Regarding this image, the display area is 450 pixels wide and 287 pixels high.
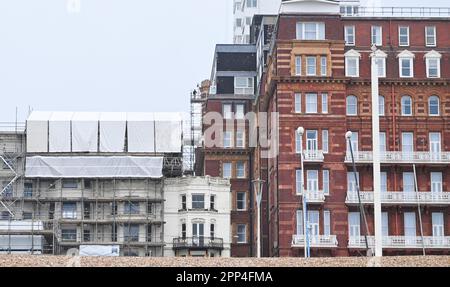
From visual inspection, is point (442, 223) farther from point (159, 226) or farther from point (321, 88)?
point (159, 226)

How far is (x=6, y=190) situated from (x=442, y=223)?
4241cm

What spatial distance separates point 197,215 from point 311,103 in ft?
67.1

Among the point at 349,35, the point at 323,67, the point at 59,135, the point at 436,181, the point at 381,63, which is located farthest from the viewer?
the point at 59,135

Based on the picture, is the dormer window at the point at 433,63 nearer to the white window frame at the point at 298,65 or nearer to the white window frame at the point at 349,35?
the white window frame at the point at 349,35

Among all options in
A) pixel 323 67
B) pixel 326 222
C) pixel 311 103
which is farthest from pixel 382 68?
pixel 326 222


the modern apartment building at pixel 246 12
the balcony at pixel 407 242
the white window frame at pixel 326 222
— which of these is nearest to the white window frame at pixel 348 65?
the white window frame at pixel 326 222

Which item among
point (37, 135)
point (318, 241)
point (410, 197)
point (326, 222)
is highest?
point (37, 135)

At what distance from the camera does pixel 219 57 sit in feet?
380

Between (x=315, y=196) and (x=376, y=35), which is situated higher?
(x=376, y=35)

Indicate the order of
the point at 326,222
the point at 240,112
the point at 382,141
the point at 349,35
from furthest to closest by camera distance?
1. the point at 240,112
2. the point at 349,35
3. the point at 382,141
4. the point at 326,222

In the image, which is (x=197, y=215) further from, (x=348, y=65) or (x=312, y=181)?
(x=348, y=65)

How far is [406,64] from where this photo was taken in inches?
3819
